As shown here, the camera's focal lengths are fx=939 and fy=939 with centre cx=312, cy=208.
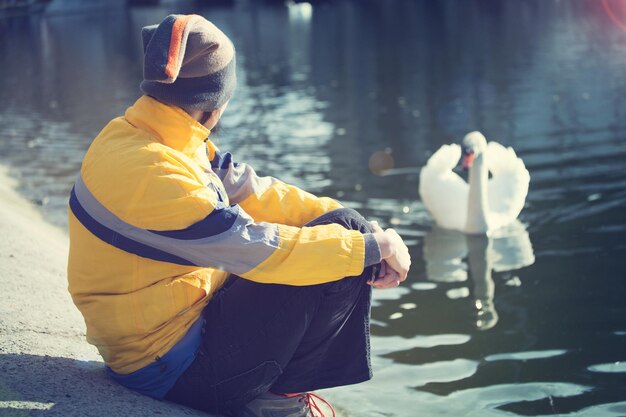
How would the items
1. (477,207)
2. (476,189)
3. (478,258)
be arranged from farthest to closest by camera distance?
(476,189) → (477,207) → (478,258)

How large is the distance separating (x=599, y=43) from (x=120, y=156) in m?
20.0

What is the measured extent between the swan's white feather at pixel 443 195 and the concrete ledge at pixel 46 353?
3726 mm

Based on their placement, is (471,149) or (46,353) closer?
(46,353)

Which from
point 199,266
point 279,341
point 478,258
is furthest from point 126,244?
point 478,258

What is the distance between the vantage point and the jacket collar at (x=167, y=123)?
3.27m

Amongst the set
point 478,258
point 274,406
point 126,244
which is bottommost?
point 478,258

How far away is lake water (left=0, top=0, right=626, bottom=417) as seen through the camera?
498cm

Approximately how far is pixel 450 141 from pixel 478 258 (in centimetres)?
474

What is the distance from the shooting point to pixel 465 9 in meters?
38.5

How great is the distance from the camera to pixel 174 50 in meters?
3.10

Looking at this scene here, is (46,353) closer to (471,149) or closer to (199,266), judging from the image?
(199,266)

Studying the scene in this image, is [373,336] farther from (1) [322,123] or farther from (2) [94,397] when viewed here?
(1) [322,123]

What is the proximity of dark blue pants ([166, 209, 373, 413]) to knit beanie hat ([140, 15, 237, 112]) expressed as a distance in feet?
2.08

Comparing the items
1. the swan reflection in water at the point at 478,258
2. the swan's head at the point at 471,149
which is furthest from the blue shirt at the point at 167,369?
the swan's head at the point at 471,149
